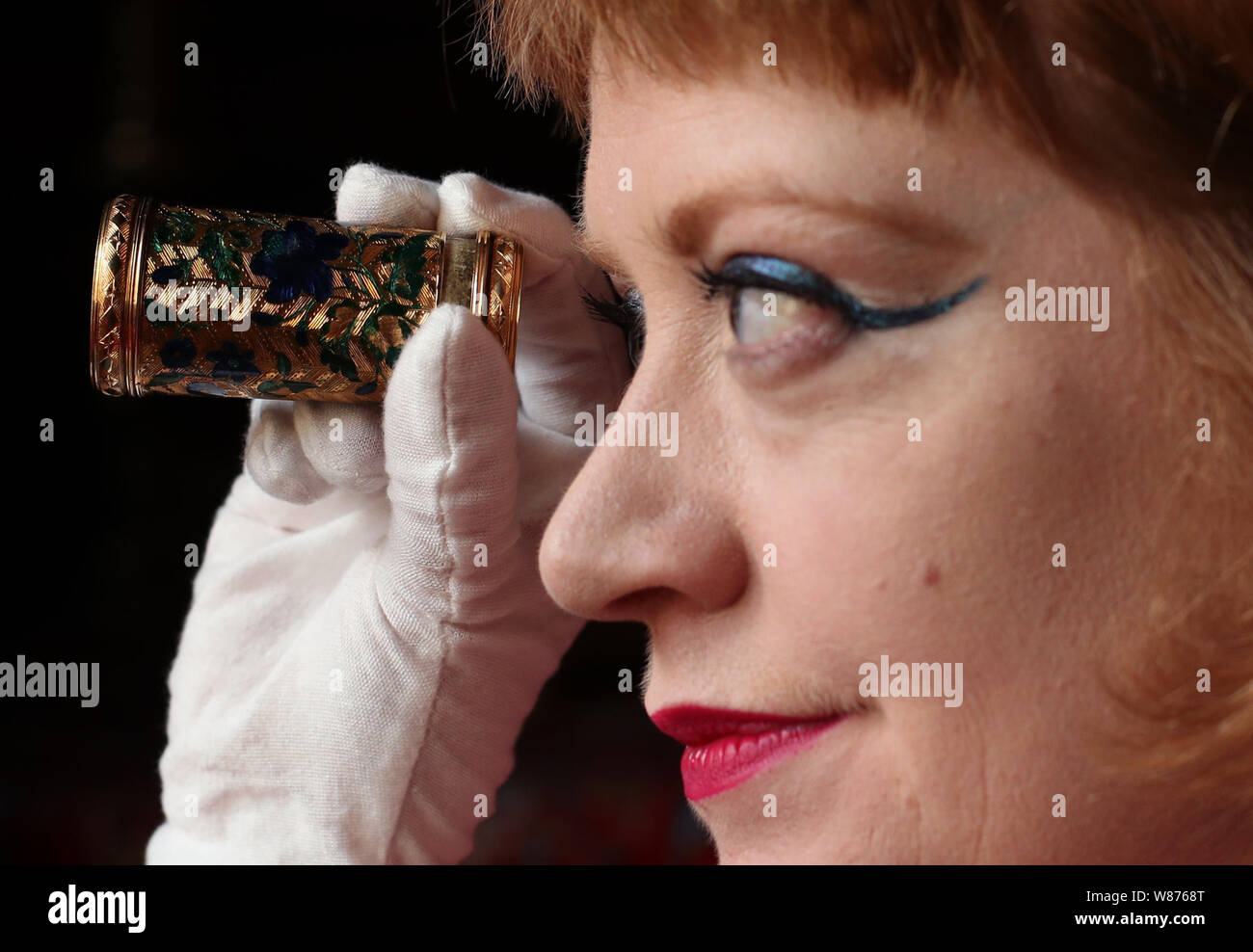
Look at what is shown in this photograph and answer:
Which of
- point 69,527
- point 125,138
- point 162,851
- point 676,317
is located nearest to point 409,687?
point 162,851

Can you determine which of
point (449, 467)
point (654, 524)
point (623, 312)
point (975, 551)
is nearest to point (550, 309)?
point (623, 312)

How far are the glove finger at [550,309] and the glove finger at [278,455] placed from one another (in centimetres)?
17

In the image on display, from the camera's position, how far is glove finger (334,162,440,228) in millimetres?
845

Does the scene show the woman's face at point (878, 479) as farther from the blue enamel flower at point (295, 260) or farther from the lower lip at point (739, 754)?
the blue enamel flower at point (295, 260)

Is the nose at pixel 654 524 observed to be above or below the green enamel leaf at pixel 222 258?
below

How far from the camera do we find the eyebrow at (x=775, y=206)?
20.4 inches

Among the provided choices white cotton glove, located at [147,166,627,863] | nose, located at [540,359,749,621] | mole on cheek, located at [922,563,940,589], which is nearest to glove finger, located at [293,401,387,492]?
white cotton glove, located at [147,166,627,863]

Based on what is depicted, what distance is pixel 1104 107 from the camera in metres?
0.51

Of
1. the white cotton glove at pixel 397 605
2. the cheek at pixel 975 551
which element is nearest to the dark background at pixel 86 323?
the white cotton glove at pixel 397 605

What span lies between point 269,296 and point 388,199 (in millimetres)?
125

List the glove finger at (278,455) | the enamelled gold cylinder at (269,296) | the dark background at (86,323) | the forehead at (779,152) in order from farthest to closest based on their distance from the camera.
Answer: the dark background at (86,323)
the glove finger at (278,455)
the enamelled gold cylinder at (269,296)
the forehead at (779,152)

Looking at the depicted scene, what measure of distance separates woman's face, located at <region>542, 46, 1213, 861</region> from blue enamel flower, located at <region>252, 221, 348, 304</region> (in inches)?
8.7

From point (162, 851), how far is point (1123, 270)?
773mm

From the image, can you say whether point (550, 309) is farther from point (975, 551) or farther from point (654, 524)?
point (975, 551)
